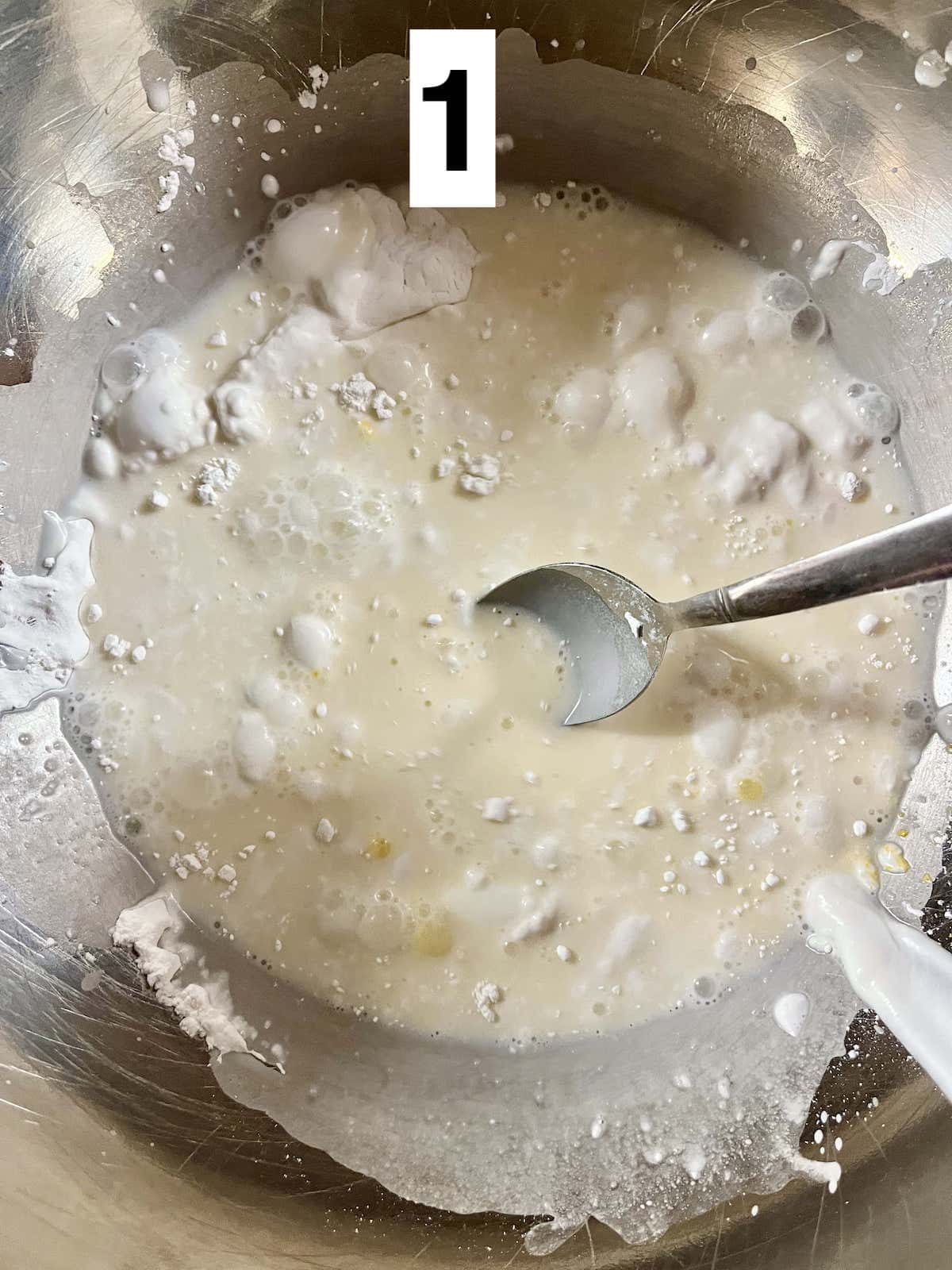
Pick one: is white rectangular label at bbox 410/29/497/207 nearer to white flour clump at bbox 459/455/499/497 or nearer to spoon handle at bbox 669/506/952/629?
white flour clump at bbox 459/455/499/497

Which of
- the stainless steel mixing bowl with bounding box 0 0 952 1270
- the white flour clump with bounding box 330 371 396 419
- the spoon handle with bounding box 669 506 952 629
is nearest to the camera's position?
the spoon handle with bounding box 669 506 952 629

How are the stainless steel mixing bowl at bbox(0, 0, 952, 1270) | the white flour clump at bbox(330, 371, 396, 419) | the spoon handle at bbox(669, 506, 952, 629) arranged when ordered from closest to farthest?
the spoon handle at bbox(669, 506, 952, 629) < the stainless steel mixing bowl at bbox(0, 0, 952, 1270) < the white flour clump at bbox(330, 371, 396, 419)

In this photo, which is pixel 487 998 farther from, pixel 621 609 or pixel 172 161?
pixel 172 161

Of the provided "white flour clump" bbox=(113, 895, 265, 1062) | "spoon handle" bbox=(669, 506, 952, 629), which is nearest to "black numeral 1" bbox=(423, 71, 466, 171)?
"spoon handle" bbox=(669, 506, 952, 629)

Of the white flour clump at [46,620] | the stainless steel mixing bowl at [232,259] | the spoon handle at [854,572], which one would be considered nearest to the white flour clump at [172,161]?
→ the stainless steel mixing bowl at [232,259]

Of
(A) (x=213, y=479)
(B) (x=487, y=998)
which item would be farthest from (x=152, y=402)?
(B) (x=487, y=998)

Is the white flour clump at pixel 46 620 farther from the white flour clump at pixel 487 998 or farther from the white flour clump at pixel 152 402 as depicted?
the white flour clump at pixel 487 998
